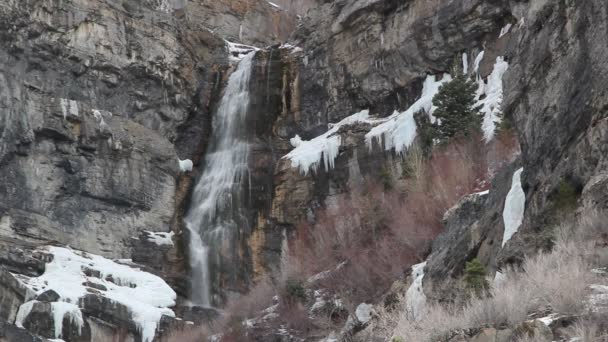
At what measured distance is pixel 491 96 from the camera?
99.4 feet

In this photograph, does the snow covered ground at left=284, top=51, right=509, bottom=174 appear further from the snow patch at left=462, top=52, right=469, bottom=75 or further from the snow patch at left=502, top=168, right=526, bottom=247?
the snow patch at left=502, top=168, right=526, bottom=247

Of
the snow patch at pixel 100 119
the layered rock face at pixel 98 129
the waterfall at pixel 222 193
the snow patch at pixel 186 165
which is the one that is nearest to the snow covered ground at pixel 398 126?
the waterfall at pixel 222 193

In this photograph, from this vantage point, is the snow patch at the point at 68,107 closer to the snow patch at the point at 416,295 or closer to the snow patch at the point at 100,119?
the snow patch at the point at 100,119

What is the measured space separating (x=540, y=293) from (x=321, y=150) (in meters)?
27.5

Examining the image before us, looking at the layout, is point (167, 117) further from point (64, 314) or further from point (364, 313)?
point (364, 313)

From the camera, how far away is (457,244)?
15703mm

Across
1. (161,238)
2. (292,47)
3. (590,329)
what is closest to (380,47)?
(292,47)

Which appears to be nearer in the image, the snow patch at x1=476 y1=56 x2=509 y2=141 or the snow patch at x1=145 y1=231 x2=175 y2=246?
the snow patch at x1=476 y1=56 x2=509 y2=141

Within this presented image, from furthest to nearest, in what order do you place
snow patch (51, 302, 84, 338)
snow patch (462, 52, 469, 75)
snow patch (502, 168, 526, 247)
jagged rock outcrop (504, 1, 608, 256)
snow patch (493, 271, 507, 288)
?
snow patch (462, 52, 469, 75)
snow patch (51, 302, 84, 338)
snow patch (502, 168, 526, 247)
jagged rock outcrop (504, 1, 608, 256)
snow patch (493, 271, 507, 288)

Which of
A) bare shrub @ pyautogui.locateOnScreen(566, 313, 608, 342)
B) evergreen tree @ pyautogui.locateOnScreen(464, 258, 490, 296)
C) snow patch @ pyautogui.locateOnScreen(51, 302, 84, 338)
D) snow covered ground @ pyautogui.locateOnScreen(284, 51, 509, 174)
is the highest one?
snow covered ground @ pyautogui.locateOnScreen(284, 51, 509, 174)

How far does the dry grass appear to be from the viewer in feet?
26.2

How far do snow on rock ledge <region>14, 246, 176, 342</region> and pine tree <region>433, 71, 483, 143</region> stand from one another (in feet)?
39.4

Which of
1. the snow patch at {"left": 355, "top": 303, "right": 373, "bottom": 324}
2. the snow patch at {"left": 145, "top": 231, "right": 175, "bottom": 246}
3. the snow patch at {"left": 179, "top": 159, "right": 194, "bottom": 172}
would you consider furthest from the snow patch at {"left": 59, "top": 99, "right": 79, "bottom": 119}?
the snow patch at {"left": 355, "top": 303, "right": 373, "bottom": 324}

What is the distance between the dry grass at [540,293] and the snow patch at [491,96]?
18361 mm
